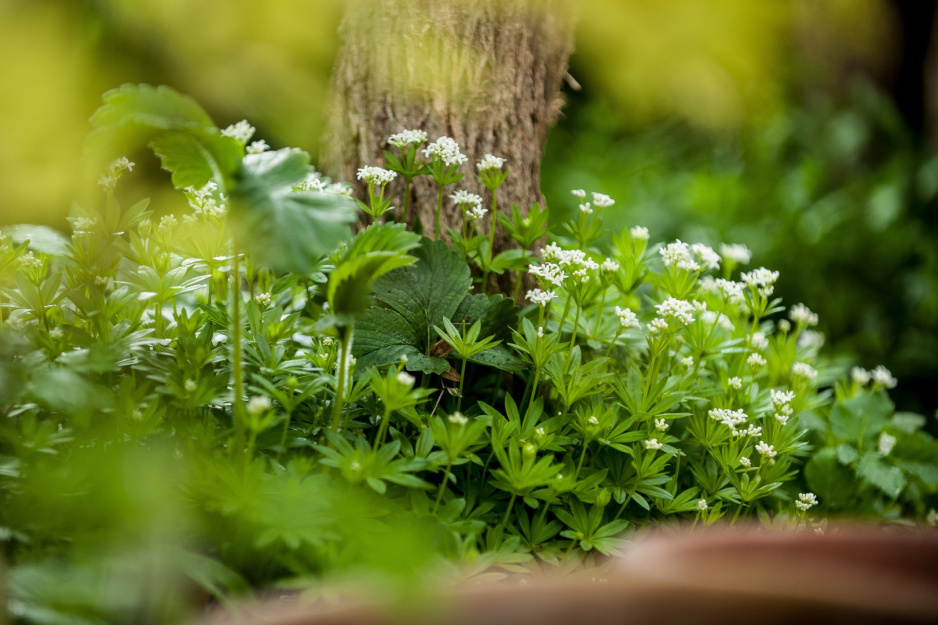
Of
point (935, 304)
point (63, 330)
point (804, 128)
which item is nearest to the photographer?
point (63, 330)

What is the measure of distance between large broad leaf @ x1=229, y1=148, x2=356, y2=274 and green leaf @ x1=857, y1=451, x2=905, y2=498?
55.2 inches

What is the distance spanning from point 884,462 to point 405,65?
1.54m

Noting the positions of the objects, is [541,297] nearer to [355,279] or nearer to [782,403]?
[355,279]

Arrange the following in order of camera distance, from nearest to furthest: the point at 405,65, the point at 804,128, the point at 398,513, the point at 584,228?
the point at 398,513
the point at 584,228
the point at 405,65
the point at 804,128

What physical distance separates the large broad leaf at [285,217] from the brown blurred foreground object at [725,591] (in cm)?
44

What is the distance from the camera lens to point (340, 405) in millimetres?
1138

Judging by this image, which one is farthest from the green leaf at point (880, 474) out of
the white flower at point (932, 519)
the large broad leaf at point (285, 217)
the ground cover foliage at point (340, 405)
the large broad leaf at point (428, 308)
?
the large broad leaf at point (285, 217)

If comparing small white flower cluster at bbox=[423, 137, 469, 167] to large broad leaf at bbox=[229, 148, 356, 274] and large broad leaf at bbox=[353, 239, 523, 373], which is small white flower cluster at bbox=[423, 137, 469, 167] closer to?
large broad leaf at bbox=[353, 239, 523, 373]

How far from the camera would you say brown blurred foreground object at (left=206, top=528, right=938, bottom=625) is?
25.5 inches

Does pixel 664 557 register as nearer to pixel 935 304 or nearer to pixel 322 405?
pixel 322 405

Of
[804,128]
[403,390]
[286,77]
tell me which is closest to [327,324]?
[403,390]

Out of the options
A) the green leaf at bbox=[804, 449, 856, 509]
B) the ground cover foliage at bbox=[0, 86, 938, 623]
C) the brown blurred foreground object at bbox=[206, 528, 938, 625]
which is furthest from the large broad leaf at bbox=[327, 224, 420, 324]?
the green leaf at bbox=[804, 449, 856, 509]

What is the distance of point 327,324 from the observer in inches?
40.6

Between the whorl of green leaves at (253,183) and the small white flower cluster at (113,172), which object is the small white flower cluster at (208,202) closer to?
the small white flower cluster at (113,172)
